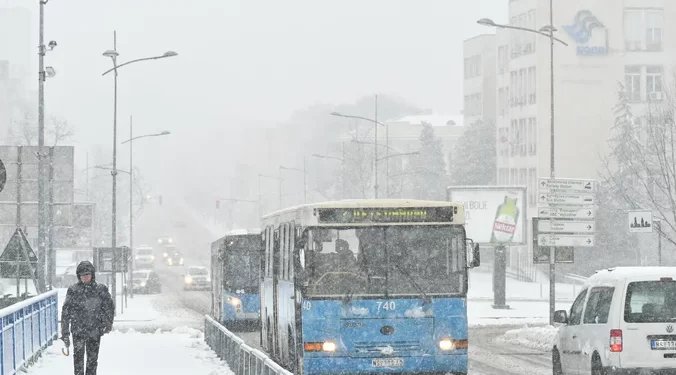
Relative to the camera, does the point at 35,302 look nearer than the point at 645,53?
Yes

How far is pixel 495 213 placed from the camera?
176 ft

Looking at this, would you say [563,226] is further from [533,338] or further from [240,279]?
Result: [240,279]

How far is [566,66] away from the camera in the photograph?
307 ft

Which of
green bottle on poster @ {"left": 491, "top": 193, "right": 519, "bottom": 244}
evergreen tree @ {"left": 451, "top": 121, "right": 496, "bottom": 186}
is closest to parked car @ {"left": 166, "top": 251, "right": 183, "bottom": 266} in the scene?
evergreen tree @ {"left": 451, "top": 121, "right": 496, "bottom": 186}

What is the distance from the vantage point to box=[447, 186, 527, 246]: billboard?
5328cm

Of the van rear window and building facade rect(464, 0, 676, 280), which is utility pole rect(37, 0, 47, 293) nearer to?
the van rear window

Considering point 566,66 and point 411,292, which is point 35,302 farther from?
point 566,66

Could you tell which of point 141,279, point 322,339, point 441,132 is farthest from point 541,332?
point 441,132

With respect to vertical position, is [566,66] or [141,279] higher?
[566,66]

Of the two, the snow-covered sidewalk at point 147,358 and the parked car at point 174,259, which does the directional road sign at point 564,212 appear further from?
the parked car at point 174,259

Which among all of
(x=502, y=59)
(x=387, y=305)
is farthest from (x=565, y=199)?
(x=502, y=59)

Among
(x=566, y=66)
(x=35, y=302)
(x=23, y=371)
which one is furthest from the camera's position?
(x=566, y=66)

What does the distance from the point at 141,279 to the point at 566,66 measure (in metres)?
32.4

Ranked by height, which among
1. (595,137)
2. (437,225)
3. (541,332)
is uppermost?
(595,137)
